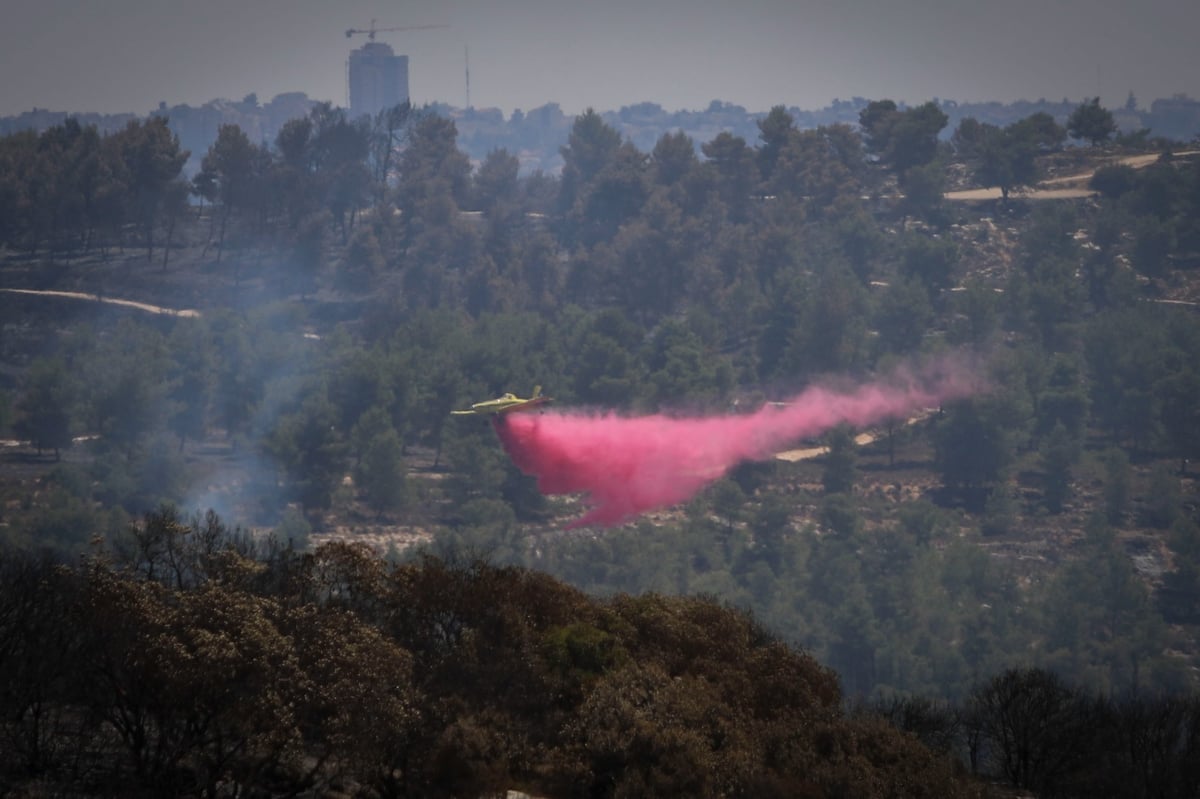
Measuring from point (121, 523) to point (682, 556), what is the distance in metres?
37.3

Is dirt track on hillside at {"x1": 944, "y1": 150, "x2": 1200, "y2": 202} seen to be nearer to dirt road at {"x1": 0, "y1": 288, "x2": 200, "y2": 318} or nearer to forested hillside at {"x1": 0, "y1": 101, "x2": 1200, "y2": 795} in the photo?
forested hillside at {"x1": 0, "y1": 101, "x2": 1200, "y2": 795}

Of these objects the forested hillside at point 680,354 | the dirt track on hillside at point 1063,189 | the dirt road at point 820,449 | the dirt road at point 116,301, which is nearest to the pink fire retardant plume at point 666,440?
the dirt road at point 820,449

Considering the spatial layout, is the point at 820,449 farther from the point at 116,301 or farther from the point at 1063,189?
the point at 116,301

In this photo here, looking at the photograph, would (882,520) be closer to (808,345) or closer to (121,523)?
(808,345)

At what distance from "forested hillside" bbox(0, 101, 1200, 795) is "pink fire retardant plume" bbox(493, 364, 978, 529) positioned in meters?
1.81

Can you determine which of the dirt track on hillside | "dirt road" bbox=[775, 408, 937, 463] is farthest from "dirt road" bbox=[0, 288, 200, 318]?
the dirt track on hillside

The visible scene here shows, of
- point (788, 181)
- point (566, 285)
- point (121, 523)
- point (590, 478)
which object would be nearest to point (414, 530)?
point (590, 478)

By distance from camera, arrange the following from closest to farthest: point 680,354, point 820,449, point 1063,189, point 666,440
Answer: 1. point 666,440
2. point 820,449
3. point 680,354
4. point 1063,189

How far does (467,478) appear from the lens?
105 m

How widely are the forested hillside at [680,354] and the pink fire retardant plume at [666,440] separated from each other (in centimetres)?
181

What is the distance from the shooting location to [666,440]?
10894 cm

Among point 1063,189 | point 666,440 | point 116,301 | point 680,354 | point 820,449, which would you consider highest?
point 1063,189

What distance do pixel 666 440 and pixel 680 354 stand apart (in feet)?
40.4

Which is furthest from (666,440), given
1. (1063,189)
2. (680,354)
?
(1063,189)
